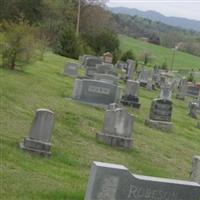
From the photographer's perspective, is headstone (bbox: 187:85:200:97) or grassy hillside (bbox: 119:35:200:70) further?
grassy hillside (bbox: 119:35:200:70)

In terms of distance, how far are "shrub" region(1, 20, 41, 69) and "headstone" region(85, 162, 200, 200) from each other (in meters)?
14.3

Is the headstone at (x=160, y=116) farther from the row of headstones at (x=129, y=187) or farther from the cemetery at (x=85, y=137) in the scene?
the row of headstones at (x=129, y=187)

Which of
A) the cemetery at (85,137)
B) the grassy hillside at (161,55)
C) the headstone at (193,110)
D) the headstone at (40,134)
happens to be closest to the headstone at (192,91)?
the cemetery at (85,137)

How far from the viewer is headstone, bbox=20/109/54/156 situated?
1059 cm

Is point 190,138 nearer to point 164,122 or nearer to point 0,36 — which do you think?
point 164,122

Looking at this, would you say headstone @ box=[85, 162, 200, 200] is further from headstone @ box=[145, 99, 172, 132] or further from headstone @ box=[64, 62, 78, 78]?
headstone @ box=[64, 62, 78, 78]

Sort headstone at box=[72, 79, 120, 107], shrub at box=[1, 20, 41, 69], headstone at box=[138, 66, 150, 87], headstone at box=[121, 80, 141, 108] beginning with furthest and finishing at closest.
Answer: headstone at box=[138, 66, 150, 87], headstone at box=[121, 80, 141, 108], shrub at box=[1, 20, 41, 69], headstone at box=[72, 79, 120, 107]

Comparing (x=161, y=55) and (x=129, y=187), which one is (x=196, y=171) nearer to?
(x=129, y=187)

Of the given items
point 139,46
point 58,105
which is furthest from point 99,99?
point 139,46

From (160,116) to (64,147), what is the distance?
288 inches

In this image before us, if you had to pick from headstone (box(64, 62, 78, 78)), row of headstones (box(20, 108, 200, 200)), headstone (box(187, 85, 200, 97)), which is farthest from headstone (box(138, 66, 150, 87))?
row of headstones (box(20, 108, 200, 200))

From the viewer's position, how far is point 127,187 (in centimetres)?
700

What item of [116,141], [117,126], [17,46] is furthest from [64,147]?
[17,46]

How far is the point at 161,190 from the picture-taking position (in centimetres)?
714
